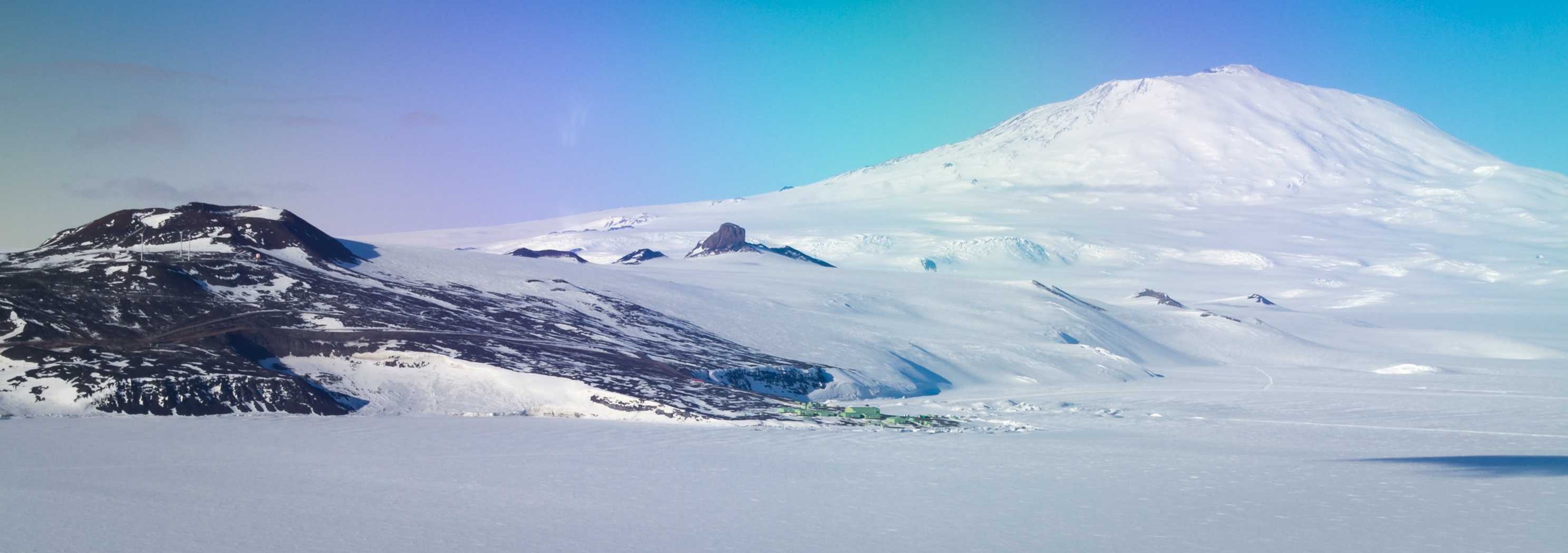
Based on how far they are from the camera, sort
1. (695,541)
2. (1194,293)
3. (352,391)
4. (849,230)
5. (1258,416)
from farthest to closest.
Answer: (849,230) → (1194,293) → (1258,416) → (352,391) → (695,541)

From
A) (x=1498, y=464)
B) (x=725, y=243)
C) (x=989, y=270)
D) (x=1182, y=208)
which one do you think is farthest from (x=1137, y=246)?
(x=1498, y=464)

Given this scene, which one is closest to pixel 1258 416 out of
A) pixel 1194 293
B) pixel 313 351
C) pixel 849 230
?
pixel 313 351

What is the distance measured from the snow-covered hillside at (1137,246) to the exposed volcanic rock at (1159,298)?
0.48 m

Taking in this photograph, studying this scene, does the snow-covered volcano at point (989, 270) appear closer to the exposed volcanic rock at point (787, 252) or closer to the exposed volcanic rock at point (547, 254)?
the exposed volcanic rock at point (547, 254)

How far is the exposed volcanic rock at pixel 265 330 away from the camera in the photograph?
758 inches

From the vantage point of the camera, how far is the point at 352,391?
810 inches

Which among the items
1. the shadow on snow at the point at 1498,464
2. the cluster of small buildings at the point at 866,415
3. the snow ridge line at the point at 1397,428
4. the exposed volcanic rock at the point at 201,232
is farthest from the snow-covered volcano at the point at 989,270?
the shadow on snow at the point at 1498,464

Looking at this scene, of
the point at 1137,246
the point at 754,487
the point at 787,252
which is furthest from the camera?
the point at 1137,246

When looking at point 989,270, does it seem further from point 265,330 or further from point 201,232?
point 265,330

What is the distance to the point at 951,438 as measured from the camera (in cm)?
1930

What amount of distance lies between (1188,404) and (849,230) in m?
67.5

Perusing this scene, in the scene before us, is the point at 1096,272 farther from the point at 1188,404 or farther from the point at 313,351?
the point at 313,351

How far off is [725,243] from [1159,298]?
24.9 m

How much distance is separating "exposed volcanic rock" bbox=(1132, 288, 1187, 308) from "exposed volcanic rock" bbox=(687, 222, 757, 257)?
22.9m
